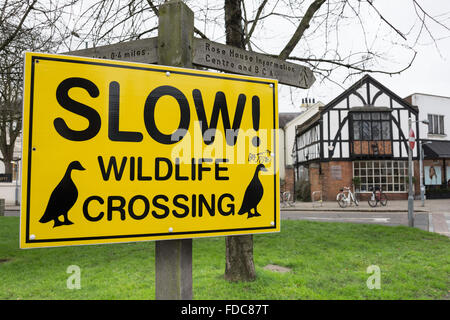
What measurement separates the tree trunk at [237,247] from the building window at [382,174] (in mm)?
21204

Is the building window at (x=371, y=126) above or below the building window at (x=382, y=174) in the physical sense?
above

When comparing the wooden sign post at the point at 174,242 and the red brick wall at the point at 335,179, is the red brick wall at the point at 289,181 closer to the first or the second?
the red brick wall at the point at 335,179

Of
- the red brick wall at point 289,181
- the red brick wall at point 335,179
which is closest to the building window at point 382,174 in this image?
the red brick wall at point 335,179

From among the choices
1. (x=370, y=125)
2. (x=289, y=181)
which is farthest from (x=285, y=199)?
(x=370, y=125)

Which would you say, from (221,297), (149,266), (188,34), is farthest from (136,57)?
(149,266)

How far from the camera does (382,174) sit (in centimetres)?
2339

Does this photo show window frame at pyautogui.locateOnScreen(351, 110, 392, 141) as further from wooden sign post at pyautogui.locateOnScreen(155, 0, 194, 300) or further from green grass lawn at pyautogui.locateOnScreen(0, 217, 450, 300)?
wooden sign post at pyautogui.locateOnScreen(155, 0, 194, 300)

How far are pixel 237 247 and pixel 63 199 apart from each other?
10.3 feet

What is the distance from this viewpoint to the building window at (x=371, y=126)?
23.1m

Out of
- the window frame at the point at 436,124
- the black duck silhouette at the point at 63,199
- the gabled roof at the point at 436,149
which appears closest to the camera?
the black duck silhouette at the point at 63,199

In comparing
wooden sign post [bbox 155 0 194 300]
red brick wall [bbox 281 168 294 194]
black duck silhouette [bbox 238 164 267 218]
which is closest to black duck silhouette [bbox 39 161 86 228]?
wooden sign post [bbox 155 0 194 300]

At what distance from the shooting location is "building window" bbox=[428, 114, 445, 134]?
84.4 feet

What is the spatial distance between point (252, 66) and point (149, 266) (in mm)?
4047
